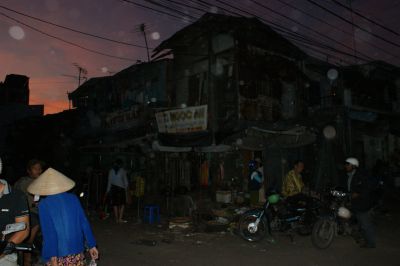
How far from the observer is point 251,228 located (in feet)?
29.8

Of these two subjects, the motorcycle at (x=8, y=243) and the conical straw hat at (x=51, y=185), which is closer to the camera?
the motorcycle at (x=8, y=243)

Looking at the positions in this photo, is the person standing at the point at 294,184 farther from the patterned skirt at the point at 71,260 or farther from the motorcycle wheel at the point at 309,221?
the patterned skirt at the point at 71,260

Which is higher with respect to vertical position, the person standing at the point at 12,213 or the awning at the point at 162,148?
the awning at the point at 162,148

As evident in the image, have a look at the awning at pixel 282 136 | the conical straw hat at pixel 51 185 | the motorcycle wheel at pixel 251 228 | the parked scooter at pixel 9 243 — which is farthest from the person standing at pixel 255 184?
the parked scooter at pixel 9 243

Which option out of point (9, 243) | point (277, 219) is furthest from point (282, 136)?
point (9, 243)

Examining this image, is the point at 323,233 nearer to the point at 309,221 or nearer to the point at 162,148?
the point at 309,221

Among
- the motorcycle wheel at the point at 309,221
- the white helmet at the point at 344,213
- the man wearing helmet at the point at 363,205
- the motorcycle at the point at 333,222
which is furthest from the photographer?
the motorcycle wheel at the point at 309,221

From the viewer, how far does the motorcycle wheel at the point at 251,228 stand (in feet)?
29.9

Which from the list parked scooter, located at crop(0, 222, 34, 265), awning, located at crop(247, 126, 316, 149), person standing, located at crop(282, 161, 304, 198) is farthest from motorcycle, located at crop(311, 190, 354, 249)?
parked scooter, located at crop(0, 222, 34, 265)

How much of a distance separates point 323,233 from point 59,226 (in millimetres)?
6387

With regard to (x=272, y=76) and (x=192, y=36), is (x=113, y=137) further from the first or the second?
(x=272, y=76)

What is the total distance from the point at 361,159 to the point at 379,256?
15.8m

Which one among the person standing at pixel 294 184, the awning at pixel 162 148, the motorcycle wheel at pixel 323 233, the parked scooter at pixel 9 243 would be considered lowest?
the motorcycle wheel at pixel 323 233

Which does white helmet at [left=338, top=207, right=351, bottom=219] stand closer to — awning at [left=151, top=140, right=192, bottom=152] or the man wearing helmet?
the man wearing helmet
